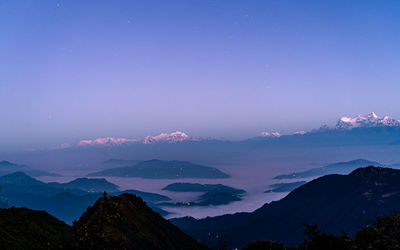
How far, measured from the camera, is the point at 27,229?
97.4 m

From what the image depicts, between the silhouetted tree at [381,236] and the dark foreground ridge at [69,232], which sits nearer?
the silhouetted tree at [381,236]

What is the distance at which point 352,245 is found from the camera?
43656 mm

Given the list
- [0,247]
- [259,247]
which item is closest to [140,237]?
[259,247]

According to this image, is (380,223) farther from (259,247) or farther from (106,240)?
(259,247)

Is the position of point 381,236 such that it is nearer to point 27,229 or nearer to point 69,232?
point 27,229

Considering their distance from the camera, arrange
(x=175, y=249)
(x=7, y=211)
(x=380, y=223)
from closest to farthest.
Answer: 1. (x=380, y=223)
2. (x=7, y=211)
3. (x=175, y=249)

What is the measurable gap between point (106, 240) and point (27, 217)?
3132 inches

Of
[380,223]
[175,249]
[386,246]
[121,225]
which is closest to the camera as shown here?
[386,246]

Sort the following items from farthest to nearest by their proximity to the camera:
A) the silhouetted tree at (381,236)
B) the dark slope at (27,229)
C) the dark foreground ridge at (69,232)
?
1. the dark slope at (27,229)
2. the dark foreground ridge at (69,232)
3. the silhouetted tree at (381,236)

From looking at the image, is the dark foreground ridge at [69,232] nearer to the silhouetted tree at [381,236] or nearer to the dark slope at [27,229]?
the dark slope at [27,229]

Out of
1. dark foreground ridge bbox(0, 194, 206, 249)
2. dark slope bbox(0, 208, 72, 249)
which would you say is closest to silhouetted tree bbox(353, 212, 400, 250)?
dark foreground ridge bbox(0, 194, 206, 249)

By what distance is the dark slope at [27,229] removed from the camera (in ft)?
261

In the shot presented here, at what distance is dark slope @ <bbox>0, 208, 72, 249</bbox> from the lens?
261 feet

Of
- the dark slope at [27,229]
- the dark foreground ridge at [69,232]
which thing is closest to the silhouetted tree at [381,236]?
the dark foreground ridge at [69,232]
